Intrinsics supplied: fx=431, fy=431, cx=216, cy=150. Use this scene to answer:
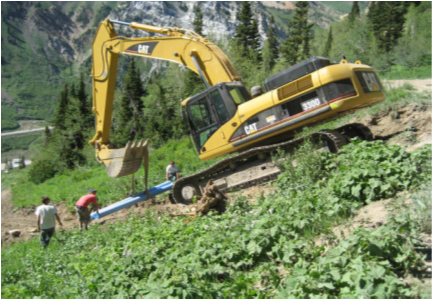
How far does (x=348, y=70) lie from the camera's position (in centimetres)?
901

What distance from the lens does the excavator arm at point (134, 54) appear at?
10.9m

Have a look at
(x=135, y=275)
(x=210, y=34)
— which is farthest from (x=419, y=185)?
(x=210, y=34)

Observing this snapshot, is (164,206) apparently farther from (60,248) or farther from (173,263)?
(173,263)

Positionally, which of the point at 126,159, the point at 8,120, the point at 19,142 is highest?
the point at 8,120

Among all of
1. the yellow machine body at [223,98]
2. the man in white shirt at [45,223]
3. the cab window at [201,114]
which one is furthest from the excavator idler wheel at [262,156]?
the man in white shirt at [45,223]

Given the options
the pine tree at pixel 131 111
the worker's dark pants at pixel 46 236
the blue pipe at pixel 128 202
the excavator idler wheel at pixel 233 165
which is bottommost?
the worker's dark pants at pixel 46 236

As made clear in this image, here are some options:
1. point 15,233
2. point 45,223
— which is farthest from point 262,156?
point 15,233

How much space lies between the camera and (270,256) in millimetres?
5223

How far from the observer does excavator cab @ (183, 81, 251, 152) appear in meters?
10.2

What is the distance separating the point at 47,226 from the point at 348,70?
7608 mm

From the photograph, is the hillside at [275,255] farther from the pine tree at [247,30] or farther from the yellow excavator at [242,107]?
the pine tree at [247,30]

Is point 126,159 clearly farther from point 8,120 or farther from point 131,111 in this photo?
point 8,120

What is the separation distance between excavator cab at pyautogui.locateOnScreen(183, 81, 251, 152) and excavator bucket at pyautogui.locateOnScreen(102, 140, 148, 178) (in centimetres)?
180

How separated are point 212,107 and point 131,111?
4127 cm
